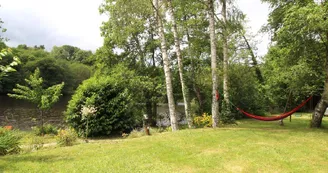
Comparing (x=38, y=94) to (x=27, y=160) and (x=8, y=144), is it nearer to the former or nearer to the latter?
(x=8, y=144)

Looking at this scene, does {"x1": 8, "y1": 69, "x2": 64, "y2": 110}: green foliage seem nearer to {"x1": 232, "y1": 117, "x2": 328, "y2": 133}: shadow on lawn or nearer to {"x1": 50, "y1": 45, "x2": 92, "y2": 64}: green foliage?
{"x1": 232, "y1": 117, "x2": 328, "y2": 133}: shadow on lawn

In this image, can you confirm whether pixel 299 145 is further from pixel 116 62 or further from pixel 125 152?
pixel 116 62

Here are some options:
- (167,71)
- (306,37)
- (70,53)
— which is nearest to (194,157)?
(167,71)

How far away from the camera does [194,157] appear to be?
5.57 metres

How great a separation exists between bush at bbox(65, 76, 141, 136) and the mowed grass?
23.0 ft

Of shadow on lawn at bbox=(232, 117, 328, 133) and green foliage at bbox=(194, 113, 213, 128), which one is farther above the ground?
green foliage at bbox=(194, 113, 213, 128)

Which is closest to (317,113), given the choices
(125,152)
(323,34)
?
(323,34)

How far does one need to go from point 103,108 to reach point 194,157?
9.24m

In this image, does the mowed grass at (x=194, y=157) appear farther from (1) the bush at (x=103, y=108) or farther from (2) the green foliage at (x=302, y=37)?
(1) the bush at (x=103, y=108)

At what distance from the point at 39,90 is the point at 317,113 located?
1499 cm

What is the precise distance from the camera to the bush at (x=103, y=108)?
1356 centimetres

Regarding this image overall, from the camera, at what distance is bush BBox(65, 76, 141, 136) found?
13.6m


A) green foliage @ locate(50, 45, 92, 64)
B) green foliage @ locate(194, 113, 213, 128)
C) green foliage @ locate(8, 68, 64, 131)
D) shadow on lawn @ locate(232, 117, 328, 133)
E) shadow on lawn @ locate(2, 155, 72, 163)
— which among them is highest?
green foliage @ locate(50, 45, 92, 64)

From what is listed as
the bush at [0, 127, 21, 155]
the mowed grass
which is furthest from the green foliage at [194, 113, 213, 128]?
the bush at [0, 127, 21, 155]
